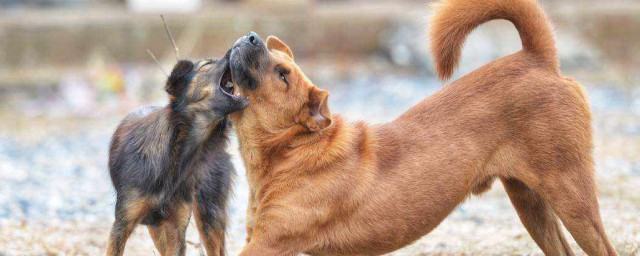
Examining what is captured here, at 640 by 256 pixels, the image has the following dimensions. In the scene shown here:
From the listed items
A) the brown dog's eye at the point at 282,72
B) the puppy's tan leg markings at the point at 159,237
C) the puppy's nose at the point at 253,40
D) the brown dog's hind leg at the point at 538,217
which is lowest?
the brown dog's hind leg at the point at 538,217

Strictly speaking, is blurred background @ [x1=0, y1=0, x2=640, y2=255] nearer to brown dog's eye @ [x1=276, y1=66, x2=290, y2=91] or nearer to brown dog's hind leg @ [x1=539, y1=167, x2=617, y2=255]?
brown dog's hind leg @ [x1=539, y1=167, x2=617, y2=255]

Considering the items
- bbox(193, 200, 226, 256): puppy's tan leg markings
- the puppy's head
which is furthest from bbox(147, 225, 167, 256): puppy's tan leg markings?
the puppy's head

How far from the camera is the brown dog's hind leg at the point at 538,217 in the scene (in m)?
5.75

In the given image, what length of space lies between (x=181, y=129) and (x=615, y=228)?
375 cm

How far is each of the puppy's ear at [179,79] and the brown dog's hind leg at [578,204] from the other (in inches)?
95.3

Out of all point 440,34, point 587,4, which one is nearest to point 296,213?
point 440,34

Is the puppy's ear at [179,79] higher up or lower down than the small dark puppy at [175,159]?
higher up

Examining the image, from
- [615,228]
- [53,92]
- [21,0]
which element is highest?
[21,0]

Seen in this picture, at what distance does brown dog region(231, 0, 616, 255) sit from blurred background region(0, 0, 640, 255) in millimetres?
6038

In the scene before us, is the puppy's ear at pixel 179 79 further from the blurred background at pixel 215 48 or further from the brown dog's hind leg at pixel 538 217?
the blurred background at pixel 215 48

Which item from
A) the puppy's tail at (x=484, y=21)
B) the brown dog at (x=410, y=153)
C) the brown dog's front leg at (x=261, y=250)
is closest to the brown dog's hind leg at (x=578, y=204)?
the brown dog at (x=410, y=153)

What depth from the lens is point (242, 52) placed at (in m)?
5.32

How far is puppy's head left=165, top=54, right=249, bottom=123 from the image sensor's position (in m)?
5.62

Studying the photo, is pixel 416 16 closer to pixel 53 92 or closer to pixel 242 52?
pixel 53 92
